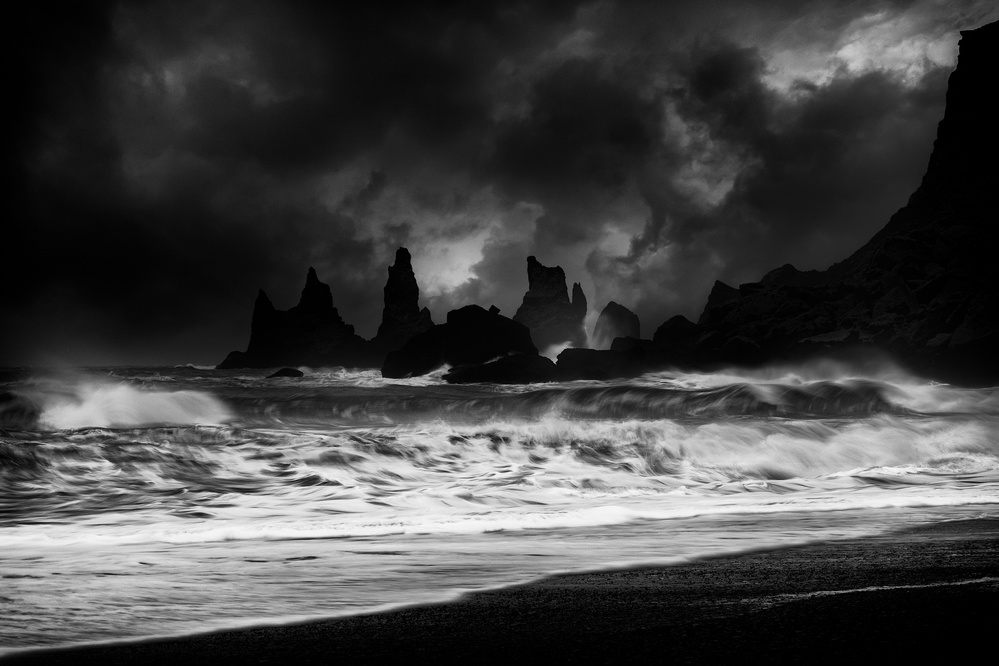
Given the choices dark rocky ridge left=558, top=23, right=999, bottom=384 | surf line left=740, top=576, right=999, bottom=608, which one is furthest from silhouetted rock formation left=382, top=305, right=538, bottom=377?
surf line left=740, top=576, right=999, bottom=608

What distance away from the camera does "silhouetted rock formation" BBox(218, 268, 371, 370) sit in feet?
391

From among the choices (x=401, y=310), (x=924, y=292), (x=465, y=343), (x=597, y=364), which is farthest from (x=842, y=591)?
(x=401, y=310)

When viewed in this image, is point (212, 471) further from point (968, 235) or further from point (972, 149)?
Answer: point (972, 149)

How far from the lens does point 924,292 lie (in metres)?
49.5

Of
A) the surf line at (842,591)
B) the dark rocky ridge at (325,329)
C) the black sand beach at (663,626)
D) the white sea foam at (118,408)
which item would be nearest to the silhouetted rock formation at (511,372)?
the white sea foam at (118,408)

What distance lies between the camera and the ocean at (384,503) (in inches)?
124

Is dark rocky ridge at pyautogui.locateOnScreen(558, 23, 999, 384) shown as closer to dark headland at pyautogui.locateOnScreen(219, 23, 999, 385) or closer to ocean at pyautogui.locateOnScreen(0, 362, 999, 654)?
dark headland at pyautogui.locateOnScreen(219, 23, 999, 385)

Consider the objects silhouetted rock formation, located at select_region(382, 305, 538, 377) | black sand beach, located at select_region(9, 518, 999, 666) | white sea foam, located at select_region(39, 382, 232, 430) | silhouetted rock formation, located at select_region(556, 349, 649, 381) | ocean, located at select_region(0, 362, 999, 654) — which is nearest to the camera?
black sand beach, located at select_region(9, 518, 999, 666)

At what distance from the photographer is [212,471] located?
9133 millimetres

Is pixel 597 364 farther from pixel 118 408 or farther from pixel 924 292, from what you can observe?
pixel 118 408

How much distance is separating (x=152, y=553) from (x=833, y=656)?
4009 millimetres

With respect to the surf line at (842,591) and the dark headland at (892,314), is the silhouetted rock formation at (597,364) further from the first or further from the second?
the surf line at (842,591)

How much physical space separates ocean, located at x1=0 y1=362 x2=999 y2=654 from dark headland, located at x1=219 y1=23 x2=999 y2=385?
101 feet

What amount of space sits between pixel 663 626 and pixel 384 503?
17.5 feet
